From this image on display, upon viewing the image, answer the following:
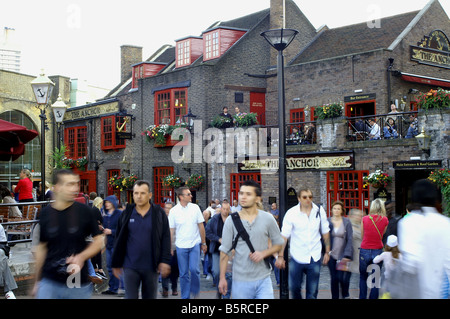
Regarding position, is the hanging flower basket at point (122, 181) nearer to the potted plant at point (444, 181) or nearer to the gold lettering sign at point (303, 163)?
the gold lettering sign at point (303, 163)

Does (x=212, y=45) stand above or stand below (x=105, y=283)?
above

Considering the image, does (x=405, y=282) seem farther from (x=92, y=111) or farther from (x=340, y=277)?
(x=92, y=111)

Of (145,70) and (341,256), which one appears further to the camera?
(145,70)

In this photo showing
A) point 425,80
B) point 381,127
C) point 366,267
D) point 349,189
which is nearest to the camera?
point 366,267

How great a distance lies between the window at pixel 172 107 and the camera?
23969 mm

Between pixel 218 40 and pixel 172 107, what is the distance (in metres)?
3.87

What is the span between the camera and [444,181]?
580 inches

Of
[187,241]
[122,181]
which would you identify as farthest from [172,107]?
[187,241]

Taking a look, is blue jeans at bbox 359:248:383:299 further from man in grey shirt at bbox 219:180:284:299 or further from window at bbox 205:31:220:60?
window at bbox 205:31:220:60

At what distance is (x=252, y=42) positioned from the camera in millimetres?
24672

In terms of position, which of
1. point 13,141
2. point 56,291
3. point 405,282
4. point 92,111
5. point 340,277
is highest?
point 92,111

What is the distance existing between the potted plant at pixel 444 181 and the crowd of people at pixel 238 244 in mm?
5748

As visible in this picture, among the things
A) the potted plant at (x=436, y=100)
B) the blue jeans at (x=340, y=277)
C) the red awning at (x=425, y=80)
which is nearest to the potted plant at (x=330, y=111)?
the potted plant at (x=436, y=100)
